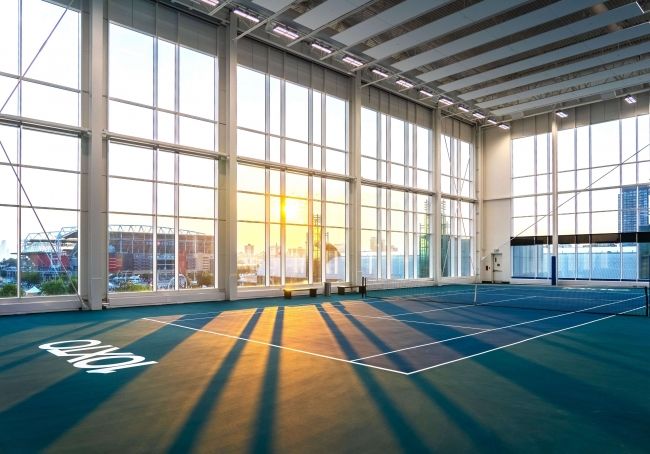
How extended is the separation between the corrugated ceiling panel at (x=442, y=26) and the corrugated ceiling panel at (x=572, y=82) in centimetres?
1111

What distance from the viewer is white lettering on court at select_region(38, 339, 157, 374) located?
8.86 meters

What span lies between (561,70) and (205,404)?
2838 cm

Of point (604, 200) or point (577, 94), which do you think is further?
point (604, 200)

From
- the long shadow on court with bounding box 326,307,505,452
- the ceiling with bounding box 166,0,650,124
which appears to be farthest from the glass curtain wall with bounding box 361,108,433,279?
the long shadow on court with bounding box 326,307,505,452

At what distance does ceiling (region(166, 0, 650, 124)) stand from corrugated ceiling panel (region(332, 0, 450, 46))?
0.05 meters

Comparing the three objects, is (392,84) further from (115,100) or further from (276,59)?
(115,100)

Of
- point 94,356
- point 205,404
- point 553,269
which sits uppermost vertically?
point 205,404

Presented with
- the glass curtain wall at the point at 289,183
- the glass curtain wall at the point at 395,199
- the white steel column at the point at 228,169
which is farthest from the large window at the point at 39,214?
the glass curtain wall at the point at 395,199

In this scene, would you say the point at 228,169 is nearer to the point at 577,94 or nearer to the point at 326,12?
the point at 326,12

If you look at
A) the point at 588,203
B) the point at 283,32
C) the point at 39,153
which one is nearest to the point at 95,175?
the point at 39,153

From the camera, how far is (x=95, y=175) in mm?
18938

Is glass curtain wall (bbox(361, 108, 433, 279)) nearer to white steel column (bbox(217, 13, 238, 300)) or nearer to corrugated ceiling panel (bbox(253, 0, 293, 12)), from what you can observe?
white steel column (bbox(217, 13, 238, 300))

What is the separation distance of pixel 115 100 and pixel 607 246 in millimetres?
32538

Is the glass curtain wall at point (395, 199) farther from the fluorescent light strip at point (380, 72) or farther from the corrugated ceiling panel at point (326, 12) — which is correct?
the corrugated ceiling panel at point (326, 12)
